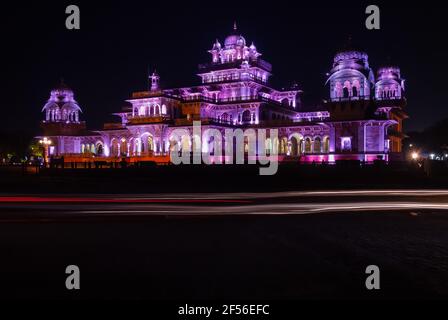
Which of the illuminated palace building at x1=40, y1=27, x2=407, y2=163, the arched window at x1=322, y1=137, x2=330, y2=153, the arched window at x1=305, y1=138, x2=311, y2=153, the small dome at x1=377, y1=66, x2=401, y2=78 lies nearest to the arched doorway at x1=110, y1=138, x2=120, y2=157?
the illuminated palace building at x1=40, y1=27, x2=407, y2=163

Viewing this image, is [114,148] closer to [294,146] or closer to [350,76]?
[294,146]

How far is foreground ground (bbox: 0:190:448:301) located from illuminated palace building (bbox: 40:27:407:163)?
39988 millimetres

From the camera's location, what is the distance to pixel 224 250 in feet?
30.4

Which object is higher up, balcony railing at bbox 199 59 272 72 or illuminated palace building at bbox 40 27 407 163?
balcony railing at bbox 199 59 272 72

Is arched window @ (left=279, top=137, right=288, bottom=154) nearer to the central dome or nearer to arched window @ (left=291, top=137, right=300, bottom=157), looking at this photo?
arched window @ (left=291, top=137, right=300, bottom=157)

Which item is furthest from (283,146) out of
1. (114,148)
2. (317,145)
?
(114,148)

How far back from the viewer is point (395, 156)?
2290 inches

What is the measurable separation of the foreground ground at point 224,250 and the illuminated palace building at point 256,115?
3999 centimetres

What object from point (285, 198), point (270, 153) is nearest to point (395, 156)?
point (270, 153)

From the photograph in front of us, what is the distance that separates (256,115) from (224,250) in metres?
57.8

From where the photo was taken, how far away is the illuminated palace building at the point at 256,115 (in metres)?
55.1

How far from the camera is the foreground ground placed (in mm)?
6660

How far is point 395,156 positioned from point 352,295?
Answer: 183 feet
